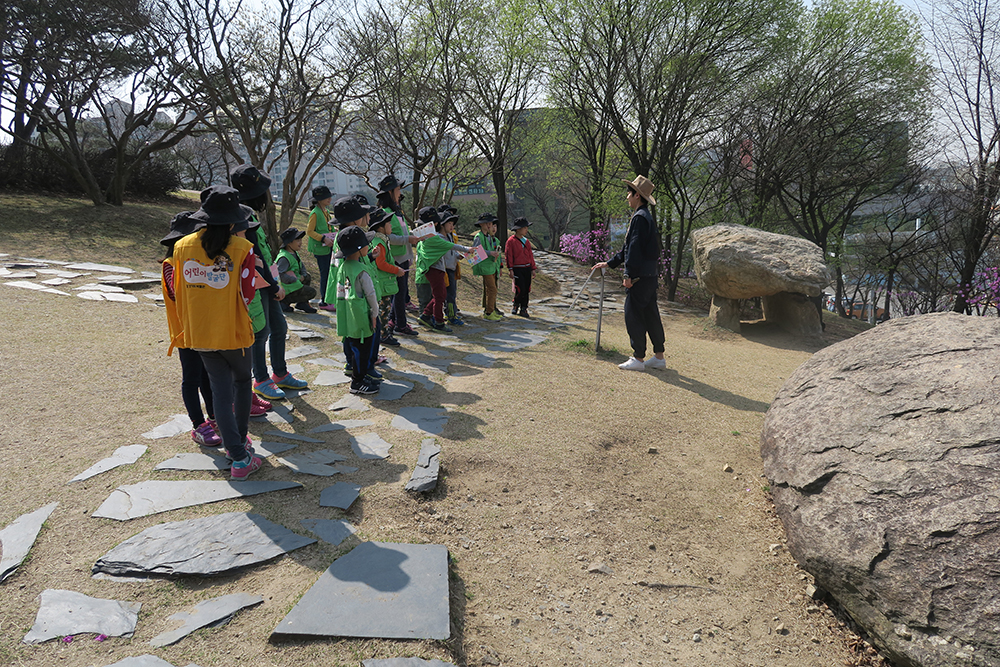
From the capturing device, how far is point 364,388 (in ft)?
17.2

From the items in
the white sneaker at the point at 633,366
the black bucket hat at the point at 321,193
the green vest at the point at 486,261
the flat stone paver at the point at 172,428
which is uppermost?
the black bucket hat at the point at 321,193

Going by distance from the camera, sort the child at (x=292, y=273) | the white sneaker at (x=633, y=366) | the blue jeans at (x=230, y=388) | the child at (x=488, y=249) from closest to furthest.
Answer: the blue jeans at (x=230, y=388) → the child at (x=292, y=273) → the white sneaker at (x=633, y=366) → the child at (x=488, y=249)

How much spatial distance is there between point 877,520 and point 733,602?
2.65 feet

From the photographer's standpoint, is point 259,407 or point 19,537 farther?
point 259,407

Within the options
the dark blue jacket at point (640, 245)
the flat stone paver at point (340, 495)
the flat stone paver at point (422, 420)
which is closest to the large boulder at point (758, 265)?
the dark blue jacket at point (640, 245)

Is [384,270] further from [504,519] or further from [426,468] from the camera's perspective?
[504,519]

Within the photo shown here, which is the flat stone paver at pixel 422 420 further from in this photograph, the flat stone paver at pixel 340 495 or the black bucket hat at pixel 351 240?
the black bucket hat at pixel 351 240

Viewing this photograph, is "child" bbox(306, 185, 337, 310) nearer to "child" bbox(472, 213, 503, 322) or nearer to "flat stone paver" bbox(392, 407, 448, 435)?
"child" bbox(472, 213, 503, 322)

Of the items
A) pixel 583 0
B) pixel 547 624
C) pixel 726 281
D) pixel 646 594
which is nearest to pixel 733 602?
pixel 646 594

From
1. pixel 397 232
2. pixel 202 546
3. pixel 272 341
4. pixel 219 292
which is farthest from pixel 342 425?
pixel 397 232

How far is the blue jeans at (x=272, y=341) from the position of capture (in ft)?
15.3

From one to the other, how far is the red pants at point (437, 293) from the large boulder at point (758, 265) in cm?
521

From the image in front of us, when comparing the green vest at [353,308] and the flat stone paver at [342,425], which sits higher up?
the green vest at [353,308]

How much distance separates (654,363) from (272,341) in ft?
14.3
